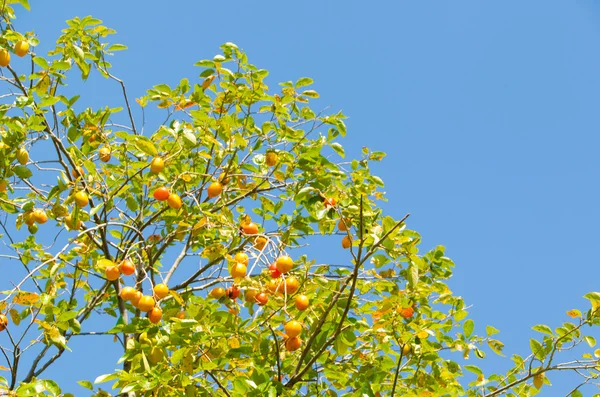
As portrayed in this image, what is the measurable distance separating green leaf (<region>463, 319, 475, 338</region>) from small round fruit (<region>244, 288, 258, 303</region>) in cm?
129

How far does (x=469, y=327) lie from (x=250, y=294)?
1352 millimetres

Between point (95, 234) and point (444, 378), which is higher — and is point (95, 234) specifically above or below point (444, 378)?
above

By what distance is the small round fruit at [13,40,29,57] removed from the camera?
4344 mm

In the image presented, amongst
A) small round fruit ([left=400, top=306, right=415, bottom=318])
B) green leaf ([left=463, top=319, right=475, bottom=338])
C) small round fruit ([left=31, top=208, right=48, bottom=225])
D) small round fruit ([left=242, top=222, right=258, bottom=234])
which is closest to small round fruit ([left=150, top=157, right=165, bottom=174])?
small round fruit ([left=242, top=222, right=258, bottom=234])

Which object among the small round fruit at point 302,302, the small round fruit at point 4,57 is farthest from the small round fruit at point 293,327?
the small round fruit at point 4,57

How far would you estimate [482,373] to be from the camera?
408 centimetres

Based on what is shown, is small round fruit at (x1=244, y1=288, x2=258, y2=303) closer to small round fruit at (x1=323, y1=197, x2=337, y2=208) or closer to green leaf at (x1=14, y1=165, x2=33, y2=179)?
small round fruit at (x1=323, y1=197, x2=337, y2=208)

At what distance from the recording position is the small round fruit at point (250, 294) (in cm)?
353

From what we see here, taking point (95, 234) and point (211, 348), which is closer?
point (211, 348)

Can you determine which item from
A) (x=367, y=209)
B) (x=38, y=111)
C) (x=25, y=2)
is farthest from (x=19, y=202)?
(x=367, y=209)

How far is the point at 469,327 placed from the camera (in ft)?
12.9

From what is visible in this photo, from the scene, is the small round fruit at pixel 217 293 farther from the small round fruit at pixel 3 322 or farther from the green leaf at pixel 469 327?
the green leaf at pixel 469 327

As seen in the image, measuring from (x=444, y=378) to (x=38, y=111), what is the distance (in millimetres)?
3030

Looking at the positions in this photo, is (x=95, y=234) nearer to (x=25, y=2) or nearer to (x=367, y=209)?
(x=25, y=2)
